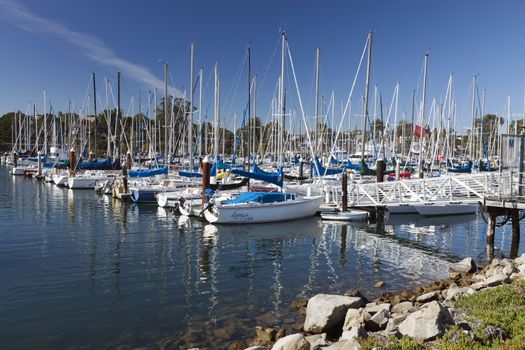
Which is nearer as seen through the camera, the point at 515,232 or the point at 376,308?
the point at 376,308

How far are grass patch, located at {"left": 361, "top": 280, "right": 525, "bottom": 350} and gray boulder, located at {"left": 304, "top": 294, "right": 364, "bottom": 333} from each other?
2.28 meters

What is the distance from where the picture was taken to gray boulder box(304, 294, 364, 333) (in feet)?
35.7

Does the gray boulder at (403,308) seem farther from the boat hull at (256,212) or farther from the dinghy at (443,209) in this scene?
the dinghy at (443,209)

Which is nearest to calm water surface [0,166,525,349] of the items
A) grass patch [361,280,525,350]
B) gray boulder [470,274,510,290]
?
gray boulder [470,274,510,290]

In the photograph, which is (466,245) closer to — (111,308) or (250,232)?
(250,232)

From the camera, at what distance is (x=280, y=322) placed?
1227cm

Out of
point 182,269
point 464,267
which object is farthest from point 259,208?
point 464,267

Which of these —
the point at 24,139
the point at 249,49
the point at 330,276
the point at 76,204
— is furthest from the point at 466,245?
the point at 24,139

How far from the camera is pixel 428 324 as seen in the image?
329 inches

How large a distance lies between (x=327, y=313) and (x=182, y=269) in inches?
325

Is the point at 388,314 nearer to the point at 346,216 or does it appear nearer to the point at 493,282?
the point at 493,282

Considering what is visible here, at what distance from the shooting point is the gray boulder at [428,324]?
8234mm

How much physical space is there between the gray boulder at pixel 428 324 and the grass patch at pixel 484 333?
6.3 inches

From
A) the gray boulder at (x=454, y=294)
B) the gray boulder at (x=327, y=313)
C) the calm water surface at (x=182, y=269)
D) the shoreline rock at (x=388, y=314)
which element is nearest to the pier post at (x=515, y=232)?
the calm water surface at (x=182, y=269)
